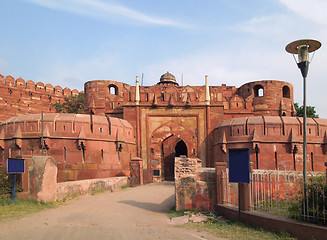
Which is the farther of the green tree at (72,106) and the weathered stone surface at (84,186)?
the green tree at (72,106)

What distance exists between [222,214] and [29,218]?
5316 mm

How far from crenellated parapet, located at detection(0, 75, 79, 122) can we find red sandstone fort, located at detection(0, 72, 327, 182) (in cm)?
1327

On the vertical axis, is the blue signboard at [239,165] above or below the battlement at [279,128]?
below

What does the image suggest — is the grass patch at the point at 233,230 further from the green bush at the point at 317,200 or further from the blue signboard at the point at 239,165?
the blue signboard at the point at 239,165

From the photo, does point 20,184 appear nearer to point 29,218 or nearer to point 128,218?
point 29,218

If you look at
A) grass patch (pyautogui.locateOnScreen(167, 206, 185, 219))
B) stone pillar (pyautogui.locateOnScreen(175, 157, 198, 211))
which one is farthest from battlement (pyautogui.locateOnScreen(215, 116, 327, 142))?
grass patch (pyautogui.locateOnScreen(167, 206, 185, 219))

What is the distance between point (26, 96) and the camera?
36062 millimetres

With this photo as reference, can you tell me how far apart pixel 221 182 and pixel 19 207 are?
240 inches

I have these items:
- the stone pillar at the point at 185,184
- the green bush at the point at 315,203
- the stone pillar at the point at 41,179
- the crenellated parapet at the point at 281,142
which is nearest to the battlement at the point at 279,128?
the crenellated parapet at the point at 281,142

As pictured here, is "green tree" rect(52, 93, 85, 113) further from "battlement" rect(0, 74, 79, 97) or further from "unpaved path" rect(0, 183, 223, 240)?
"unpaved path" rect(0, 183, 223, 240)

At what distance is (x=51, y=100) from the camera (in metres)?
38.5

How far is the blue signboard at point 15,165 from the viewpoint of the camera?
31.3 feet

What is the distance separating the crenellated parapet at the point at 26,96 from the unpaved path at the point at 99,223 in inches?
1066

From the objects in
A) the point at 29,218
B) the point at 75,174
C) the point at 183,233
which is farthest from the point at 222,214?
the point at 75,174
